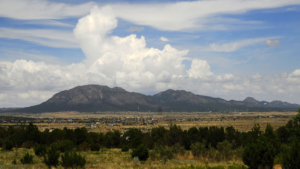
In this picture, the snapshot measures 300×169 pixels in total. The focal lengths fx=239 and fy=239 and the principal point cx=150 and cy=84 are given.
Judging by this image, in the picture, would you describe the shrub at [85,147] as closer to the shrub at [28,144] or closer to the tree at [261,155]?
the shrub at [28,144]

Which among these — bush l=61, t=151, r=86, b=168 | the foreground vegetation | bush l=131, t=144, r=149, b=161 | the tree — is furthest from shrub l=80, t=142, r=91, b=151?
the tree

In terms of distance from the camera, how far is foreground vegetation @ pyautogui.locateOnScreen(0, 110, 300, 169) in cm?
1733

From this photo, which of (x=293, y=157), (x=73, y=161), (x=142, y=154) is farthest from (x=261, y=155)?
(x=73, y=161)

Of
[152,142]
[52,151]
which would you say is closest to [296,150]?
[52,151]

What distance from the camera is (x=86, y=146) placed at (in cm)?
3850

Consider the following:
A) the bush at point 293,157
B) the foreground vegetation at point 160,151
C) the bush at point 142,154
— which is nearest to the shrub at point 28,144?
the foreground vegetation at point 160,151

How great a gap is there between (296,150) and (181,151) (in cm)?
1531

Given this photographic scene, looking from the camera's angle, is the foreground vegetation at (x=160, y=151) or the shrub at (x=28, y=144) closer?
the foreground vegetation at (x=160, y=151)

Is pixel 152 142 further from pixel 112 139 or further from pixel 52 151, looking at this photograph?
pixel 52 151

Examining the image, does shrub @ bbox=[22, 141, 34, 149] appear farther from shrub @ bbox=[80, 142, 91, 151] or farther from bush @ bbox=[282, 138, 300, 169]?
bush @ bbox=[282, 138, 300, 169]

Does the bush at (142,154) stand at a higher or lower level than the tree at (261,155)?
lower

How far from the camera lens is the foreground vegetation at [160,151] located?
17.3 meters

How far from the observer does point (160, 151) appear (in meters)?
24.5

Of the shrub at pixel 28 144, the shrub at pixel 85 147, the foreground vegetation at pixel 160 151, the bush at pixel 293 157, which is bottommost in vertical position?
the shrub at pixel 85 147
